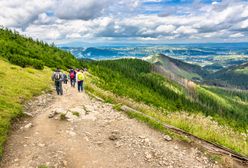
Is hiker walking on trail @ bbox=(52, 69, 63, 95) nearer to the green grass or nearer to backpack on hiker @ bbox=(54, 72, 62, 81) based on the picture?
backpack on hiker @ bbox=(54, 72, 62, 81)

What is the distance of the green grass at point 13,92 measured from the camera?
15637mm

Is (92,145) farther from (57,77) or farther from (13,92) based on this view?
(57,77)

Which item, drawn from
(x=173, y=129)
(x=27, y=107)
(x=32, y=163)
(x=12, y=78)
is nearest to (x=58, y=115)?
(x=27, y=107)

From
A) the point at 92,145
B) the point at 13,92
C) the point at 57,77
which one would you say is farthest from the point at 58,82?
the point at 92,145

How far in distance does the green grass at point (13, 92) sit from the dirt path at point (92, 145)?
76cm

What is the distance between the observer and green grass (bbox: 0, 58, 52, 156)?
51.3 ft

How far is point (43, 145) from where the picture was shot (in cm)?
1370

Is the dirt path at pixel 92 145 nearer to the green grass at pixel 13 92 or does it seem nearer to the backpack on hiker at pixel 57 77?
the green grass at pixel 13 92

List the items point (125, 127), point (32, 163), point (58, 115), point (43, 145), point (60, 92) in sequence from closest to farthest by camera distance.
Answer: point (32, 163) < point (43, 145) < point (125, 127) < point (58, 115) < point (60, 92)

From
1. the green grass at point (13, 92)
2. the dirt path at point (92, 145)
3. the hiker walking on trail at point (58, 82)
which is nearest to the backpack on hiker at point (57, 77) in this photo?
the hiker walking on trail at point (58, 82)

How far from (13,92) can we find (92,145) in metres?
10.1

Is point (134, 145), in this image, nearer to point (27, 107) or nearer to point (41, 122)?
point (41, 122)

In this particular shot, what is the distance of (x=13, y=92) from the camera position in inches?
826

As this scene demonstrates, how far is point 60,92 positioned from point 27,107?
240 inches
